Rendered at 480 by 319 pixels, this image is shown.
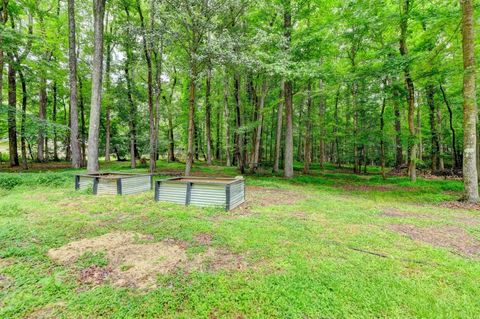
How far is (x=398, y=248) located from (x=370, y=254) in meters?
0.60

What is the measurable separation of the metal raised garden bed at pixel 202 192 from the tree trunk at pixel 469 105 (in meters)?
6.61

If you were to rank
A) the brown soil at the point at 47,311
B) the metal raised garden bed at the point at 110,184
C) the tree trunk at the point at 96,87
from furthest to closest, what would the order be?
the tree trunk at the point at 96,87 < the metal raised garden bed at the point at 110,184 < the brown soil at the point at 47,311

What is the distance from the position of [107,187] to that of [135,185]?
793mm

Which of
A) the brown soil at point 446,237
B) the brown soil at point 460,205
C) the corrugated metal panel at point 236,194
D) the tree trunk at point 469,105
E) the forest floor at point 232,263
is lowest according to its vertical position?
the brown soil at point 460,205

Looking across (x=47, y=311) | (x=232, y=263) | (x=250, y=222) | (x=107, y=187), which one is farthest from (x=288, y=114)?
(x=47, y=311)

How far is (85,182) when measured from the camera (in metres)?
7.07

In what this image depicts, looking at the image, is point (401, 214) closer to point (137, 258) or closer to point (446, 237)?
point (446, 237)

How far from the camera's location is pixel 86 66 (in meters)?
16.2

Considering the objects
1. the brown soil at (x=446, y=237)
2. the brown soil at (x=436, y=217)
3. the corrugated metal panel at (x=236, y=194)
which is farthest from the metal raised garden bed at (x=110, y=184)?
the brown soil at (x=436, y=217)

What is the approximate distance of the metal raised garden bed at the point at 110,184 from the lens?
659 centimetres

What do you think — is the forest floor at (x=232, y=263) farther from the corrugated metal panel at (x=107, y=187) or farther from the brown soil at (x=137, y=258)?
the corrugated metal panel at (x=107, y=187)

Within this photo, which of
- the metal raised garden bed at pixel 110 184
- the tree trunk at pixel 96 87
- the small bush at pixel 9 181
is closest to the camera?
the metal raised garden bed at pixel 110 184

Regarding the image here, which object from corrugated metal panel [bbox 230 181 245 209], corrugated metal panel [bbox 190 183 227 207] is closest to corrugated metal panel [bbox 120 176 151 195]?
corrugated metal panel [bbox 190 183 227 207]

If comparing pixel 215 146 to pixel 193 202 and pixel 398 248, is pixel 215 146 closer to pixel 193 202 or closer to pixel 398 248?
pixel 193 202
